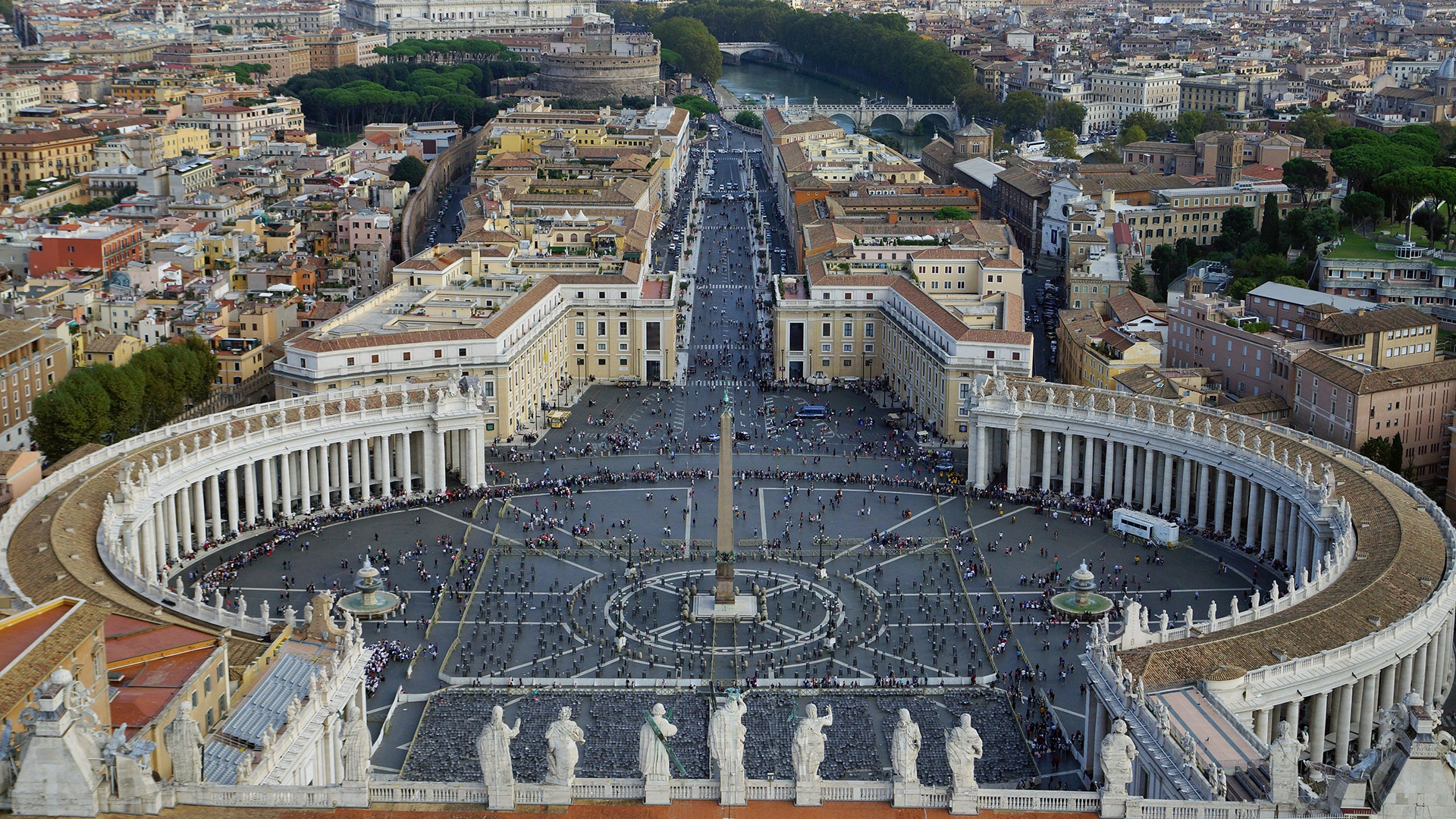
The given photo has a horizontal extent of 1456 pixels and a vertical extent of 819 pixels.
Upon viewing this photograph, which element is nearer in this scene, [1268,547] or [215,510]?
[1268,547]

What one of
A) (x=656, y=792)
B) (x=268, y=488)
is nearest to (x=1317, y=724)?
(x=656, y=792)

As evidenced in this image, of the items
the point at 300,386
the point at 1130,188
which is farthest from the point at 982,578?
the point at 1130,188

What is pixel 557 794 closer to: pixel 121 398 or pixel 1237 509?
pixel 1237 509

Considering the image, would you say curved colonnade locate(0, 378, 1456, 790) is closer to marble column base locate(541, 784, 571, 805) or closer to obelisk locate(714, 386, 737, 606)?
obelisk locate(714, 386, 737, 606)

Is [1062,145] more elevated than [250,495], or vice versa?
[1062,145]

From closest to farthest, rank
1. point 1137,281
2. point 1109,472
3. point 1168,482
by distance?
point 1168,482, point 1109,472, point 1137,281

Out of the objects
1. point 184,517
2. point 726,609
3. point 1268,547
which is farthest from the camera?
point 1268,547

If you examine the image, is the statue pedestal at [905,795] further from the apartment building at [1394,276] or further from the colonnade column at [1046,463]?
the apartment building at [1394,276]

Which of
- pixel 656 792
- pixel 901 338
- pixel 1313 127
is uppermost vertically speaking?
pixel 1313 127

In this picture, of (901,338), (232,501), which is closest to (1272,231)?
(901,338)
